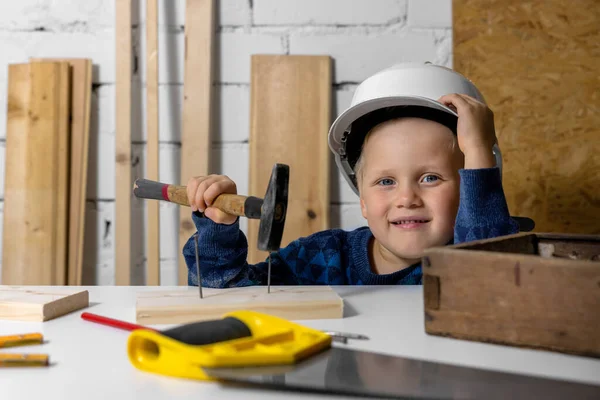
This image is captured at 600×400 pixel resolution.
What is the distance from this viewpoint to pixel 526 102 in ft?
7.74

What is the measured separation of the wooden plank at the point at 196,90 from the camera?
7.84ft

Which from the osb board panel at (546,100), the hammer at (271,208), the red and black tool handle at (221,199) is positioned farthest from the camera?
the osb board panel at (546,100)

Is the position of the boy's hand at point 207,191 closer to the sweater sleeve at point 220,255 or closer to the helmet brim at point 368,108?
the sweater sleeve at point 220,255

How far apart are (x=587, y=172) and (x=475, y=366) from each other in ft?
6.01

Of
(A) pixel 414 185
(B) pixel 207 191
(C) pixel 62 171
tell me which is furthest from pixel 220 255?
(C) pixel 62 171

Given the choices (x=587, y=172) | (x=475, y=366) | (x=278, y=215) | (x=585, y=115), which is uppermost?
(x=585, y=115)

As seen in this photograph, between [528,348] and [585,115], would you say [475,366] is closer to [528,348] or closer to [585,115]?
[528,348]

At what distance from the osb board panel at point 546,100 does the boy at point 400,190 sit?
0.82m

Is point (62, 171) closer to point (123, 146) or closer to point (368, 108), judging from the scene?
point (123, 146)

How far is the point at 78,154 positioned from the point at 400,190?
1.41 meters

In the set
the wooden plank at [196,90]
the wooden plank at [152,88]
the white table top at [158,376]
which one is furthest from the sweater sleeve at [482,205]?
the wooden plank at [152,88]

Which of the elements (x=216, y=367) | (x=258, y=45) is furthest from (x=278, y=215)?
(x=258, y=45)

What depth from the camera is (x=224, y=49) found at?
2.48 metres

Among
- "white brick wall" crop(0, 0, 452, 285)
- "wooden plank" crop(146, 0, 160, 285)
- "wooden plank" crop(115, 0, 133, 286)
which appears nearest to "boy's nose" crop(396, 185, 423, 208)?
"white brick wall" crop(0, 0, 452, 285)
